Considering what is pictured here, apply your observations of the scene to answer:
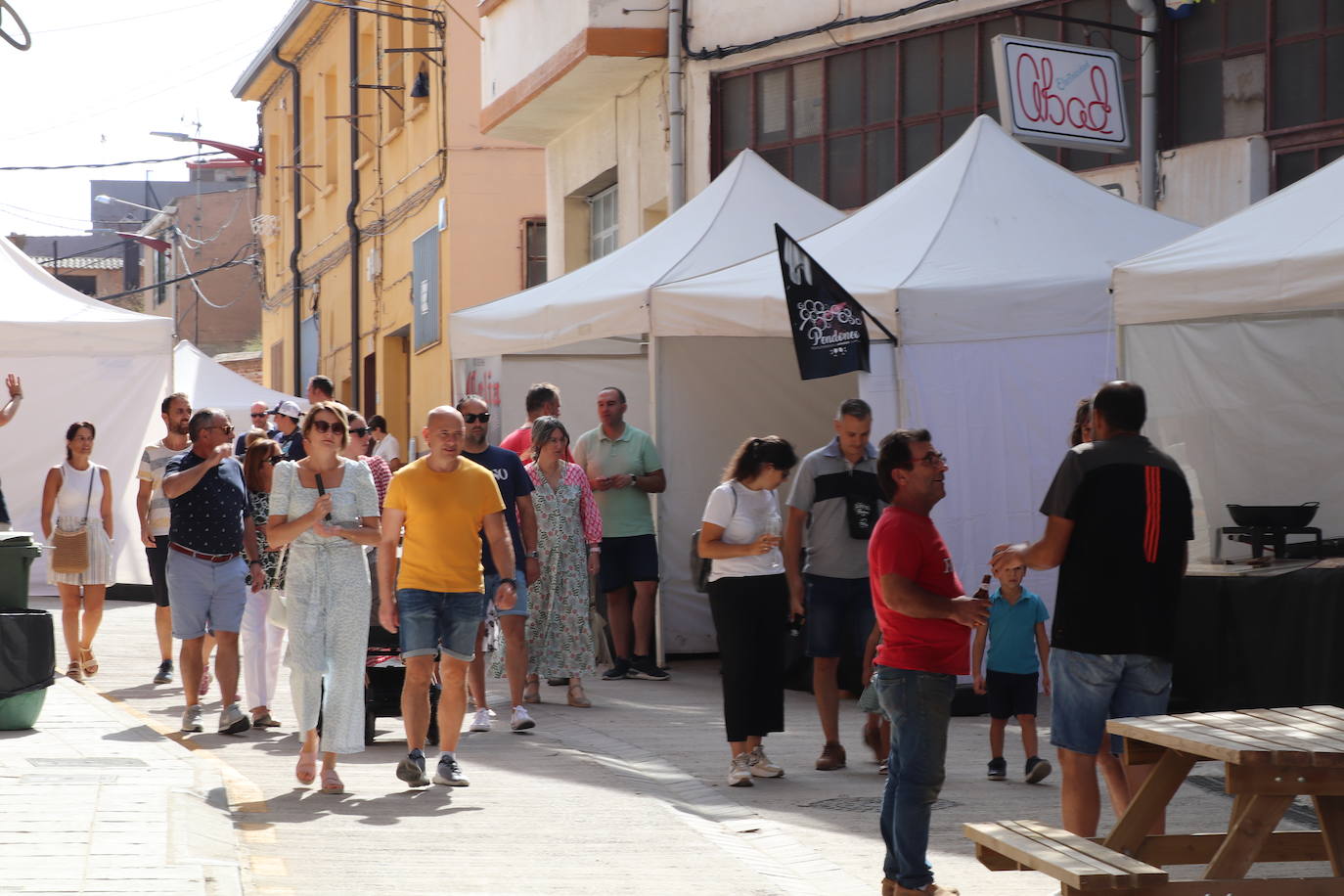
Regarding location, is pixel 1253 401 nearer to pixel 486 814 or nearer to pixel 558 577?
pixel 558 577

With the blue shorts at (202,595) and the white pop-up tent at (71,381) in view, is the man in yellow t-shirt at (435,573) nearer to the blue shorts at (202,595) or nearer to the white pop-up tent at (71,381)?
the blue shorts at (202,595)

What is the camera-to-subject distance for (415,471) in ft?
27.3

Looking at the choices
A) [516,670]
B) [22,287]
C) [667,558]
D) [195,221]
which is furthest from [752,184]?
[195,221]

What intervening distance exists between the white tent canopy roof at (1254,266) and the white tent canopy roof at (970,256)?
1392 millimetres

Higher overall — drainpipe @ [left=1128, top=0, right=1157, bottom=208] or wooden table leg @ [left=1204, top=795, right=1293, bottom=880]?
drainpipe @ [left=1128, top=0, right=1157, bottom=208]

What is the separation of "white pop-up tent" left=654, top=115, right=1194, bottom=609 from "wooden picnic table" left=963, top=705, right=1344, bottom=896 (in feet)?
18.1

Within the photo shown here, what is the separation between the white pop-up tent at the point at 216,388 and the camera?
25641mm

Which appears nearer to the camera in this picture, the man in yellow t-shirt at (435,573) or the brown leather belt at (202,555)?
the man in yellow t-shirt at (435,573)

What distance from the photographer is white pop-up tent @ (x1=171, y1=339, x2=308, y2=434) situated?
84.1 feet

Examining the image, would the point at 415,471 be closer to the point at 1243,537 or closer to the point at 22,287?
the point at 1243,537

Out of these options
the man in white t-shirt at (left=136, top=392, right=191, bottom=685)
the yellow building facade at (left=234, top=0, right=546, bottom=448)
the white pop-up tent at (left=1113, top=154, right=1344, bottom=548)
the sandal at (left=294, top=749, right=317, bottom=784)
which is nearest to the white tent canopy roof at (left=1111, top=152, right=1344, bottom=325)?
the white pop-up tent at (left=1113, top=154, right=1344, bottom=548)

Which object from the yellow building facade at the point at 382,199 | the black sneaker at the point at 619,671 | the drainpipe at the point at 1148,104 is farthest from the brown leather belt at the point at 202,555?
→ the yellow building facade at the point at 382,199

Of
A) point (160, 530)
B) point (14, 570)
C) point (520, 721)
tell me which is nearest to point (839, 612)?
point (520, 721)

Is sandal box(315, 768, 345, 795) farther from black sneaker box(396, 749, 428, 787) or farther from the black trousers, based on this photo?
the black trousers
